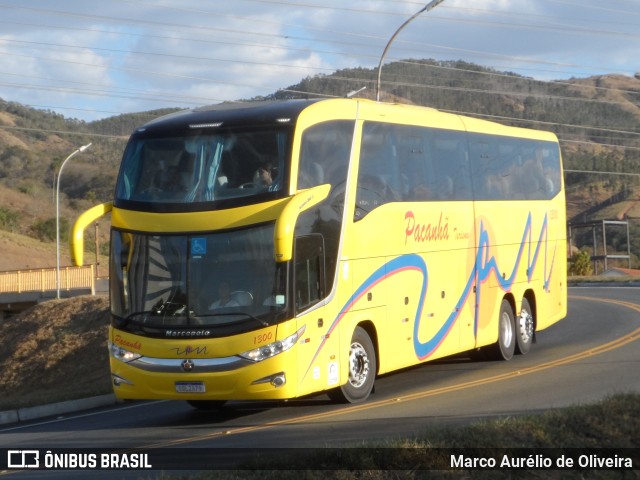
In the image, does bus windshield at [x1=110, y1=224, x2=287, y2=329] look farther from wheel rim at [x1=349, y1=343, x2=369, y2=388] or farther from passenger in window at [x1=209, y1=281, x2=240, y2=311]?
wheel rim at [x1=349, y1=343, x2=369, y2=388]

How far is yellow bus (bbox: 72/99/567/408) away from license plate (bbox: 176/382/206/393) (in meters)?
0.02

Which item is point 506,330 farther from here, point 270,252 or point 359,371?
point 270,252

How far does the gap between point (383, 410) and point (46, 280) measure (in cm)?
3893

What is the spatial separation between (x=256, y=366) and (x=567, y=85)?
148775 mm

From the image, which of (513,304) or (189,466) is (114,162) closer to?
(513,304)

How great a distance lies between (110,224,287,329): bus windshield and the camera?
43.0 feet

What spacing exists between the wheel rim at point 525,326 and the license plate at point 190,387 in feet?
28.6

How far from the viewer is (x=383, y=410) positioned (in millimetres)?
13719

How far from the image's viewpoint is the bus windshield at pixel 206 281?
13.1m

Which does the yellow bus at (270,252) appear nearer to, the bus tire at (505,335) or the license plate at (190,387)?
the license plate at (190,387)

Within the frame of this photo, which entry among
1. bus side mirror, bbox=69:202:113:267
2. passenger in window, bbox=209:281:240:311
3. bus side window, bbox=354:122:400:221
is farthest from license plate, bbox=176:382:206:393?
bus side window, bbox=354:122:400:221

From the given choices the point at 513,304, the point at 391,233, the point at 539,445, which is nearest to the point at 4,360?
the point at 513,304

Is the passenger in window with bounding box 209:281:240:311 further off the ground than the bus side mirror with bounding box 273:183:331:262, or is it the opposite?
the bus side mirror with bounding box 273:183:331:262

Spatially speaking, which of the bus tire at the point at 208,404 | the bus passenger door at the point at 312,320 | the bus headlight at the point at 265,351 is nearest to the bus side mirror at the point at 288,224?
the bus passenger door at the point at 312,320
